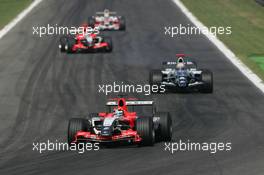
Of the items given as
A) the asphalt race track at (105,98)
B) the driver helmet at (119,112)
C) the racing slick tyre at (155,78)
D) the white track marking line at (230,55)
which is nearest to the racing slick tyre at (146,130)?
the asphalt race track at (105,98)

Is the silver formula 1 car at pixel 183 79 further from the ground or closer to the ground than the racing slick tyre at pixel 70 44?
closer to the ground

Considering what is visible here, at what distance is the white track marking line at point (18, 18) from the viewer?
175ft

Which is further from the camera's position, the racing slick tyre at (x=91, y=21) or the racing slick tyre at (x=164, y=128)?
the racing slick tyre at (x=91, y=21)

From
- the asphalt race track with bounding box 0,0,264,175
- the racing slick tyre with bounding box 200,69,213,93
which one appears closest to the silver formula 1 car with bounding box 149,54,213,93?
the racing slick tyre with bounding box 200,69,213,93

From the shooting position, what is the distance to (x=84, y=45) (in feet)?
149

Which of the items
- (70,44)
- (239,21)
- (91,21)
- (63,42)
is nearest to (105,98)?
(70,44)

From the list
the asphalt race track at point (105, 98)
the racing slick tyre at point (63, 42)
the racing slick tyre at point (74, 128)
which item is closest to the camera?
the asphalt race track at point (105, 98)

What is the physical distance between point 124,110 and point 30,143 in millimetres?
2573

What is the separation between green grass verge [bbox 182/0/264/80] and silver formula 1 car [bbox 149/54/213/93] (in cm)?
401

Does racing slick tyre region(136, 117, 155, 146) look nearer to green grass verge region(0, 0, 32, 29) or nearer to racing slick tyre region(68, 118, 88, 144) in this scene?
racing slick tyre region(68, 118, 88, 144)

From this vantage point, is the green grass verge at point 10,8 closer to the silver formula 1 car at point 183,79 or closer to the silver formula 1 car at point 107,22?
the silver formula 1 car at point 107,22

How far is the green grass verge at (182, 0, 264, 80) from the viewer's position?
147 ft

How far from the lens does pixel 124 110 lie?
85.4ft

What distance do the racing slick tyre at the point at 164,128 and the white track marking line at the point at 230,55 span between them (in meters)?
9.60
